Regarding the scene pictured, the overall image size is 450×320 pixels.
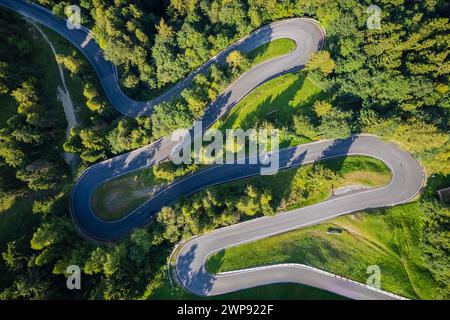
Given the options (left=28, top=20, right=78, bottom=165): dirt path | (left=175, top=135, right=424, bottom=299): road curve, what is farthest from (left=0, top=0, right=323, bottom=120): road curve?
(left=175, top=135, right=424, bottom=299): road curve

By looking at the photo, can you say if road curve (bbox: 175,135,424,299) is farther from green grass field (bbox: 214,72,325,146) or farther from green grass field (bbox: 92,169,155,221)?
green grass field (bbox: 92,169,155,221)

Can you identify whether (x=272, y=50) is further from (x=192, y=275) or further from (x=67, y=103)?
(x=192, y=275)

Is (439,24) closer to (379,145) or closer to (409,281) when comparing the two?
(379,145)

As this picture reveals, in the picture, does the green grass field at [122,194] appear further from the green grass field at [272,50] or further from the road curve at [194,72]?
the green grass field at [272,50]

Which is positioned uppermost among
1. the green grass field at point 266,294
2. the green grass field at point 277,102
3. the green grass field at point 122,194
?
the green grass field at point 277,102

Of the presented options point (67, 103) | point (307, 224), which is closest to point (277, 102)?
point (307, 224)

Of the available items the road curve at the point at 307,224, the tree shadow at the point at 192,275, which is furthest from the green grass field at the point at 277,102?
the tree shadow at the point at 192,275
